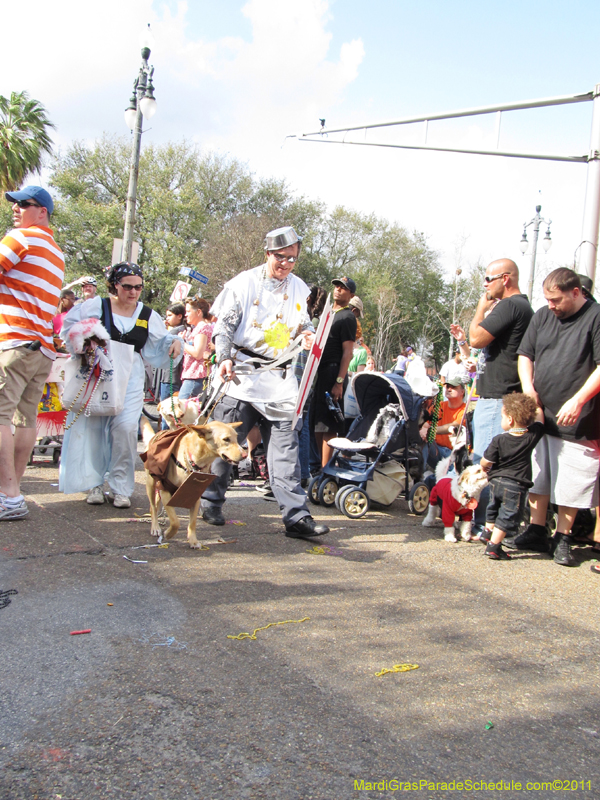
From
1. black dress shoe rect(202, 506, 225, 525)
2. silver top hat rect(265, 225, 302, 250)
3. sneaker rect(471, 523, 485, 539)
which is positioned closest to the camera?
silver top hat rect(265, 225, 302, 250)

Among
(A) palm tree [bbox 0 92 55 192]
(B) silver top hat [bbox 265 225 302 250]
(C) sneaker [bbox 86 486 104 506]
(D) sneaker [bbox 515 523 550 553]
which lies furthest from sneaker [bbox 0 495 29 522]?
(A) palm tree [bbox 0 92 55 192]

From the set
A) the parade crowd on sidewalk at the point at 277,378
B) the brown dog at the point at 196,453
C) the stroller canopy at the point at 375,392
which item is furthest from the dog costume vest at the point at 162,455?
the stroller canopy at the point at 375,392

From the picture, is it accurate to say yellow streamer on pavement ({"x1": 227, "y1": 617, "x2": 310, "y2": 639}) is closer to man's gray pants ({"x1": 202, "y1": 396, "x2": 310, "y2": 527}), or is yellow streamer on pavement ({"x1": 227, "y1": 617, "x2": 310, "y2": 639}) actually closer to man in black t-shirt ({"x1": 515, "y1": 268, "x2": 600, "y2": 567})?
man's gray pants ({"x1": 202, "y1": 396, "x2": 310, "y2": 527})

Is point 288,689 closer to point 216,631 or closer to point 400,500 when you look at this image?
point 216,631

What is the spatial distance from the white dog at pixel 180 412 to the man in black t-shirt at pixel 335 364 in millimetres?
2067

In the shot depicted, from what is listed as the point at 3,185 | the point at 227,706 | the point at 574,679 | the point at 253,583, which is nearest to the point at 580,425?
the point at 574,679

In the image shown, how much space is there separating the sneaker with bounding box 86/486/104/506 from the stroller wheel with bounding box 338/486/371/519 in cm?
217

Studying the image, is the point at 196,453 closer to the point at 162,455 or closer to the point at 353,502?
the point at 162,455

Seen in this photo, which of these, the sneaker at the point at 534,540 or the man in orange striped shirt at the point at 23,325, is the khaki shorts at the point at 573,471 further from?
the man in orange striped shirt at the point at 23,325

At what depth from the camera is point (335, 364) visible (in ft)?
23.5

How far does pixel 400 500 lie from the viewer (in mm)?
7344

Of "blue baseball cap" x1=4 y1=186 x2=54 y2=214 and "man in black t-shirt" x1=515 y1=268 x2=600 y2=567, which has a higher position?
"blue baseball cap" x1=4 y1=186 x2=54 y2=214

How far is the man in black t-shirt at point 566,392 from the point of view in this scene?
4762mm

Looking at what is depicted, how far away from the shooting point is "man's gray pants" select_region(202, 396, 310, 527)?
488cm
